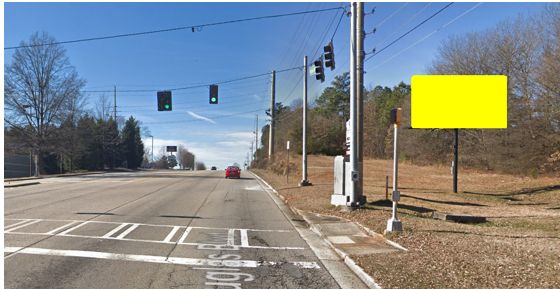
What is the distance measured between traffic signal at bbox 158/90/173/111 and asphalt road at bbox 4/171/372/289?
14913 mm

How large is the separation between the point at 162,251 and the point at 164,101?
22.6 meters

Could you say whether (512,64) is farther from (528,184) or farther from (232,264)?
(232,264)

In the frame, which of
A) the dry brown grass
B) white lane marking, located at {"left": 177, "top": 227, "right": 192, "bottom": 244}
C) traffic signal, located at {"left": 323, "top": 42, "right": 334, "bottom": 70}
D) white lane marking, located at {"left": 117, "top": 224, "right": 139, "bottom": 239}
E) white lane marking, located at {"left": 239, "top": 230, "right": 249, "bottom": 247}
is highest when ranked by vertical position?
traffic signal, located at {"left": 323, "top": 42, "right": 334, "bottom": 70}

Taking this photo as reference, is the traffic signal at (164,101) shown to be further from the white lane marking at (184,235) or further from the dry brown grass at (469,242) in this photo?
the white lane marking at (184,235)

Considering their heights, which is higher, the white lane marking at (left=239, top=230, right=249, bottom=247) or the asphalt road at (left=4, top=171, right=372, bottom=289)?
the asphalt road at (left=4, top=171, right=372, bottom=289)

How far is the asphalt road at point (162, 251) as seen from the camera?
7262 millimetres

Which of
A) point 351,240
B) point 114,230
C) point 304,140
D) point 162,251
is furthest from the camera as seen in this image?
point 304,140

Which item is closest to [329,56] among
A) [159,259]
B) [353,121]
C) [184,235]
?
[353,121]

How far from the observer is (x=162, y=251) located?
31.1ft

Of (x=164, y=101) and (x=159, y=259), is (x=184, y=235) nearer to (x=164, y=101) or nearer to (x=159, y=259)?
(x=159, y=259)

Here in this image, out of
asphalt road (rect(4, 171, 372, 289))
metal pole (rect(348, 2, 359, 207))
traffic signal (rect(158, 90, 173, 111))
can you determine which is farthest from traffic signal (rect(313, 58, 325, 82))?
traffic signal (rect(158, 90, 173, 111))

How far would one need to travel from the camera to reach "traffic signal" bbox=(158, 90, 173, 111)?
3092cm

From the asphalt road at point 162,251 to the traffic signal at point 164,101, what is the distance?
14.9 meters

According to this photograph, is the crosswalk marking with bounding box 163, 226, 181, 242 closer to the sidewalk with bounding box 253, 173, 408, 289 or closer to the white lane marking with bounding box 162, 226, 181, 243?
the white lane marking with bounding box 162, 226, 181, 243
